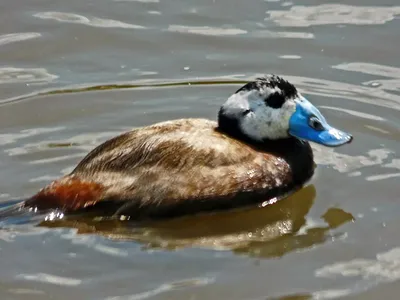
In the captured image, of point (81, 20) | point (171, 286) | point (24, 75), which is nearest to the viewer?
point (171, 286)

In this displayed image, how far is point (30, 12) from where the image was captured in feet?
31.2

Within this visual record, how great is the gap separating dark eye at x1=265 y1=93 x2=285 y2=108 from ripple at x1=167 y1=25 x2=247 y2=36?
2351mm

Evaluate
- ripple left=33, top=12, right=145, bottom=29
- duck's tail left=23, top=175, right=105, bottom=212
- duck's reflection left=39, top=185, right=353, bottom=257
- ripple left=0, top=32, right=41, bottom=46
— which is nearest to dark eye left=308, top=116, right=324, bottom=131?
duck's reflection left=39, top=185, right=353, bottom=257

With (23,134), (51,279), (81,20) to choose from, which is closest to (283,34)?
(81,20)

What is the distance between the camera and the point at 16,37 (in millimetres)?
9133

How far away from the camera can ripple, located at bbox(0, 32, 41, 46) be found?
9070mm

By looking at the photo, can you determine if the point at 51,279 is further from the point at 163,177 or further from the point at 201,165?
the point at 201,165

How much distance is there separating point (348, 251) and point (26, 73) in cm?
348

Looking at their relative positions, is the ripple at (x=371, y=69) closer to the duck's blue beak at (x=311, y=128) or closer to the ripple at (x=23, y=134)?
the duck's blue beak at (x=311, y=128)

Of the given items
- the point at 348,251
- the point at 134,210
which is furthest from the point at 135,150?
the point at 348,251

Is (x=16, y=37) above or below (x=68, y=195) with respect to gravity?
above

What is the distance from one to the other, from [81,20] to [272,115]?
3.14 metres

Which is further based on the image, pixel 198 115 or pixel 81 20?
pixel 81 20

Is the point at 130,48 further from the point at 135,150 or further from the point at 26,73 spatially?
the point at 135,150
